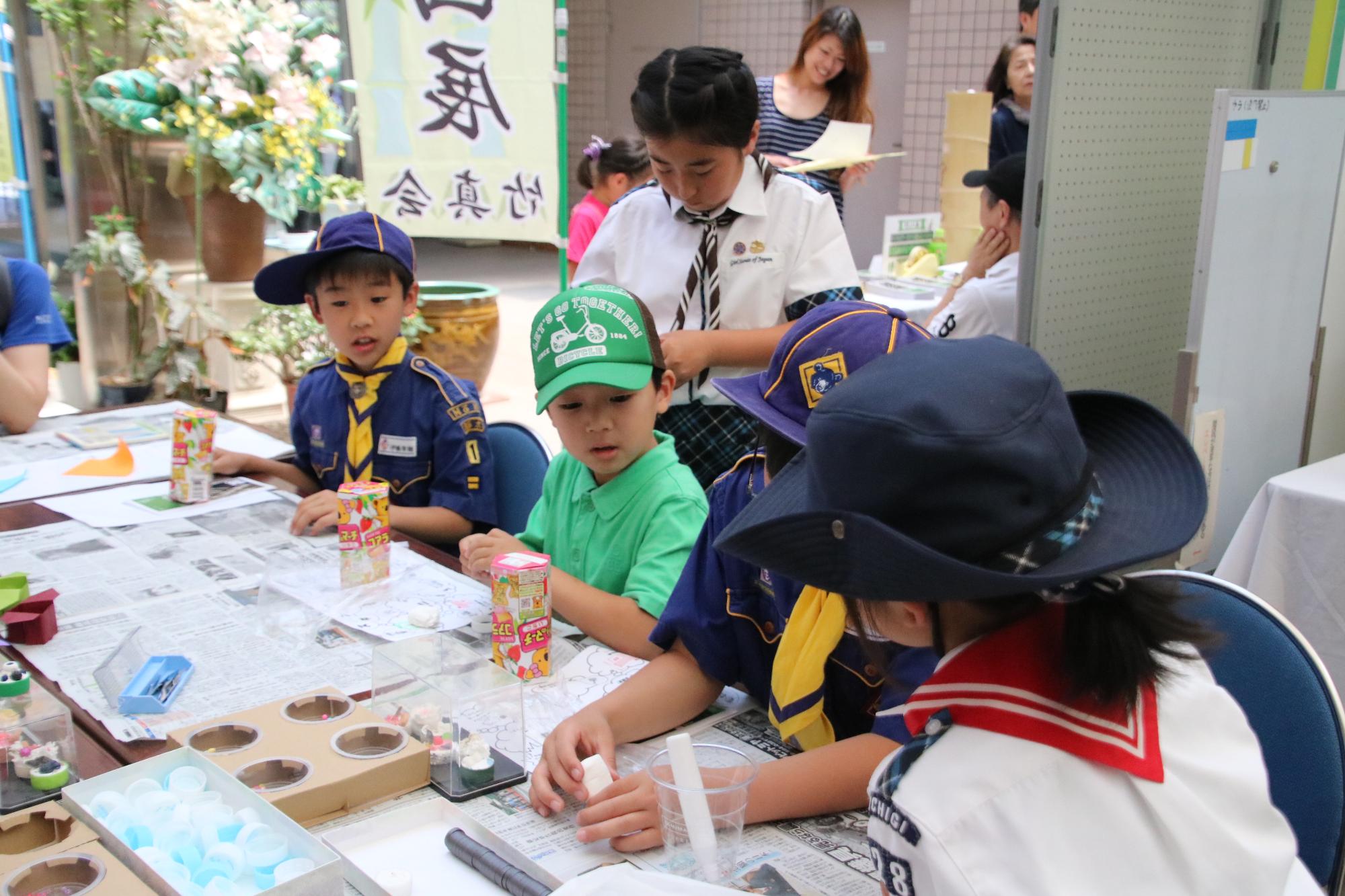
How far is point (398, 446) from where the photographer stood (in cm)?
242

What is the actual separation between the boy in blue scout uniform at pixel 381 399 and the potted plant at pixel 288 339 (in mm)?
2216

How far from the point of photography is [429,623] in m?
1.68

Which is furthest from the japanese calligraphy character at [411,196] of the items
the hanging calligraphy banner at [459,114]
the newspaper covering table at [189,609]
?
the newspaper covering table at [189,609]

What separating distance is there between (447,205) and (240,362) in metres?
2.29

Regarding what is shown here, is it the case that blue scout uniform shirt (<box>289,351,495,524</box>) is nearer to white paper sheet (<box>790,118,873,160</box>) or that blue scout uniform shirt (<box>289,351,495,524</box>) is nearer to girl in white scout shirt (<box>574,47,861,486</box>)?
girl in white scout shirt (<box>574,47,861,486</box>)

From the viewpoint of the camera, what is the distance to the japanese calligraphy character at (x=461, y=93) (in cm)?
319

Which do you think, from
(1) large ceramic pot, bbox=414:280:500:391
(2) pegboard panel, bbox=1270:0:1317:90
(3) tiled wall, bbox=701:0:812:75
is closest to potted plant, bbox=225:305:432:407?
(1) large ceramic pot, bbox=414:280:500:391

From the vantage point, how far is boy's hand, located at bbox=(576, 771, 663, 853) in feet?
3.59

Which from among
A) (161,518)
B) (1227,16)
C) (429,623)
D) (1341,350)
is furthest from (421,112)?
(1341,350)

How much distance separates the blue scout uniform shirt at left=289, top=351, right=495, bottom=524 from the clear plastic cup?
4.48ft

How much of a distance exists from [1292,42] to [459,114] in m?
2.53

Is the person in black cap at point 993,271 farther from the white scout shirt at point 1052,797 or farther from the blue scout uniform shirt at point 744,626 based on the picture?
the white scout shirt at point 1052,797

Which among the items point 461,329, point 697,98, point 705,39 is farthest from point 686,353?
point 705,39

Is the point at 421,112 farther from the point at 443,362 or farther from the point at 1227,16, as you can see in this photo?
the point at 1227,16
